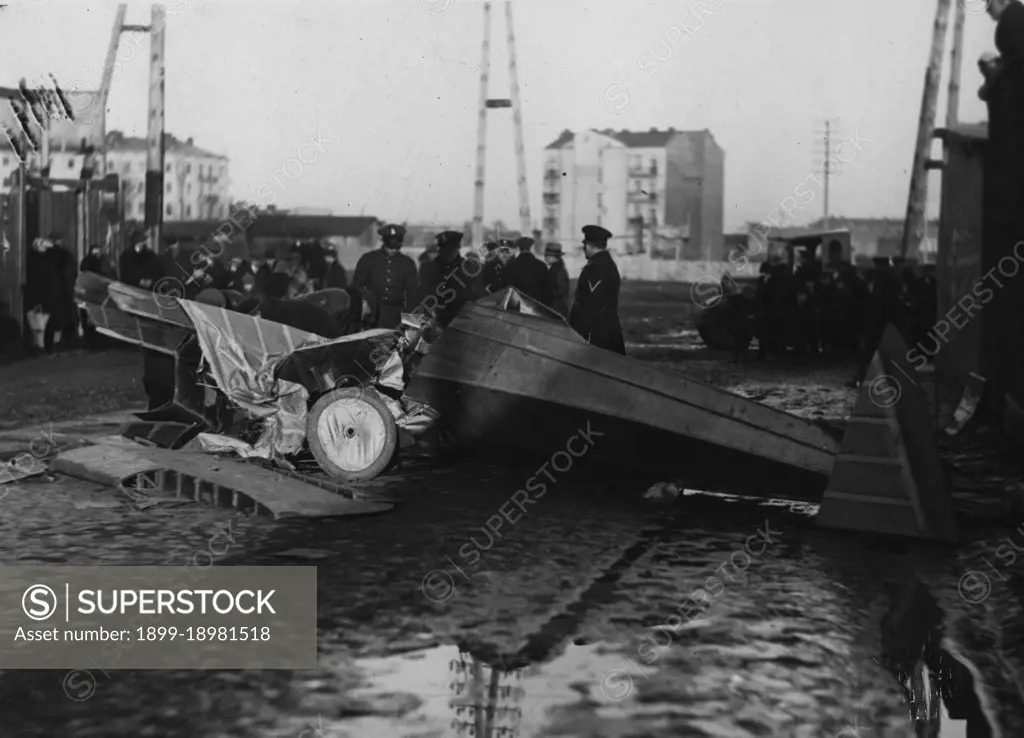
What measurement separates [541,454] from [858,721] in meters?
5.89

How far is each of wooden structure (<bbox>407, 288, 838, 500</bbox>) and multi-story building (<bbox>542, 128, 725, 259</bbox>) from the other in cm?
9939

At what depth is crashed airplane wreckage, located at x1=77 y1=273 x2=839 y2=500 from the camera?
30.3 ft

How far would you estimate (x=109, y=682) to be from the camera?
4.81m

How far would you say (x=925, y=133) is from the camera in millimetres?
27328

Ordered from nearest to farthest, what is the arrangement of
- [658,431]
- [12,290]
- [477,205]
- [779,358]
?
[658,431], [12,290], [779,358], [477,205]

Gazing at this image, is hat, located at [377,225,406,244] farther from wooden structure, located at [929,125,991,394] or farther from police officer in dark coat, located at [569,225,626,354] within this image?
wooden structure, located at [929,125,991,394]

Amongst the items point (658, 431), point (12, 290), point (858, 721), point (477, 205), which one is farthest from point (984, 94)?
point (477, 205)

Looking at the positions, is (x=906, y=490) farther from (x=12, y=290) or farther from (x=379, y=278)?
(x=12, y=290)

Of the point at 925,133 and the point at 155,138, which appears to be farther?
the point at 925,133

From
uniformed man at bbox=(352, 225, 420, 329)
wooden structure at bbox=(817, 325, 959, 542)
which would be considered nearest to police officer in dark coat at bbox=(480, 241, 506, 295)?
uniformed man at bbox=(352, 225, 420, 329)

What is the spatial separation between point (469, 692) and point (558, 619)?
1134 mm

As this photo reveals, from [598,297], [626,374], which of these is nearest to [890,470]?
[626,374]

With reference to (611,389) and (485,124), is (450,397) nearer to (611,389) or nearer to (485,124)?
(611,389)

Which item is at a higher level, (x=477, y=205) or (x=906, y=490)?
(x=477, y=205)
